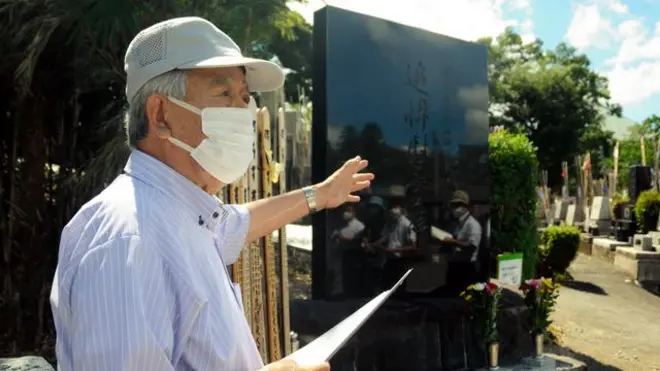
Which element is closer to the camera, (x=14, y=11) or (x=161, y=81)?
(x=161, y=81)

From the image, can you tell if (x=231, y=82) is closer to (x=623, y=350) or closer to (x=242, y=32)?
(x=242, y=32)

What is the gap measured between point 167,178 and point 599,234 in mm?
18287

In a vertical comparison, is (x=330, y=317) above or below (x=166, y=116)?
below

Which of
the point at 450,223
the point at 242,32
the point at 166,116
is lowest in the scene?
the point at 450,223

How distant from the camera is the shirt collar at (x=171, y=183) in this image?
1.14 metres

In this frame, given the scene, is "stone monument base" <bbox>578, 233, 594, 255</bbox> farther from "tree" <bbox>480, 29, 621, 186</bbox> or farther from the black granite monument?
"tree" <bbox>480, 29, 621, 186</bbox>

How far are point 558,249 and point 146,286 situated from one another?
10.8 m

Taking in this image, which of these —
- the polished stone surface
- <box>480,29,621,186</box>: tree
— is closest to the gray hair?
the polished stone surface

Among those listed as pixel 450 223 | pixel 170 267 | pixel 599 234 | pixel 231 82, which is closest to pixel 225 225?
pixel 231 82

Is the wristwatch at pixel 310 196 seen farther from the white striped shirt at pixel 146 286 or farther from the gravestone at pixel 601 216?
the gravestone at pixel 601 216

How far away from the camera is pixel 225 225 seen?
179 centimetres

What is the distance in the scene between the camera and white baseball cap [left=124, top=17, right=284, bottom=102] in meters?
1.18

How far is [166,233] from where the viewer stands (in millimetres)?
1045

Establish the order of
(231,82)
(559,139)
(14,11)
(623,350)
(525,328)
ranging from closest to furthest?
(231,82), (14,11), (525,328), (623,350), (559,139)
